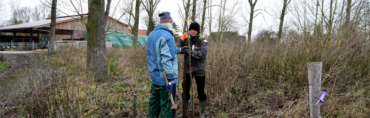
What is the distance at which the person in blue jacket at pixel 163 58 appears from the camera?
2242 mm

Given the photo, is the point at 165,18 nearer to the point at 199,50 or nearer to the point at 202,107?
the point at 199,50

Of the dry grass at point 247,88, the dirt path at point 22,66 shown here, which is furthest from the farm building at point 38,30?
the dry grass at point 247,88

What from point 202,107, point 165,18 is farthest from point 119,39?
point 165,18

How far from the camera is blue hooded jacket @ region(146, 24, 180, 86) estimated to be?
224 centimetres

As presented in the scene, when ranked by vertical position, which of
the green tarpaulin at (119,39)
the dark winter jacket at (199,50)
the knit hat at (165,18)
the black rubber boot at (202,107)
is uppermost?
the green tarpaulin at (119,39)

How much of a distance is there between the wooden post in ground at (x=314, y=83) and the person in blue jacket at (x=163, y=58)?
4.81 ft

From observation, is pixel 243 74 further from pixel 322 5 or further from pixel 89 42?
pixel 89 42

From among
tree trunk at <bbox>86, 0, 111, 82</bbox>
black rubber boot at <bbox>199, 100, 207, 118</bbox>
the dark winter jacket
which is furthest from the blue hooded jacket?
tree trunk at <bbox>86, 0, 111, 82</bbox>

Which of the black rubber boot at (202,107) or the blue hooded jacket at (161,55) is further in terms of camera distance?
the black rubber boot at (202,107)

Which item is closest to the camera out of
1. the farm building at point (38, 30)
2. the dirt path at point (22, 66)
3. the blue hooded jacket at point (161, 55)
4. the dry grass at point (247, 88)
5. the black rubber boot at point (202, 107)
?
the blue hooded jacket at point (161, 55)

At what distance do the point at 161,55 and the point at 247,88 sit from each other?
8.10 ft

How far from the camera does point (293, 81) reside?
4418 millimetres

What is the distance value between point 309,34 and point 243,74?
264cm

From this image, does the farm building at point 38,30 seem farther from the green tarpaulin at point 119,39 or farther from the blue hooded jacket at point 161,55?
the blue hooded jacket at point 161,55
